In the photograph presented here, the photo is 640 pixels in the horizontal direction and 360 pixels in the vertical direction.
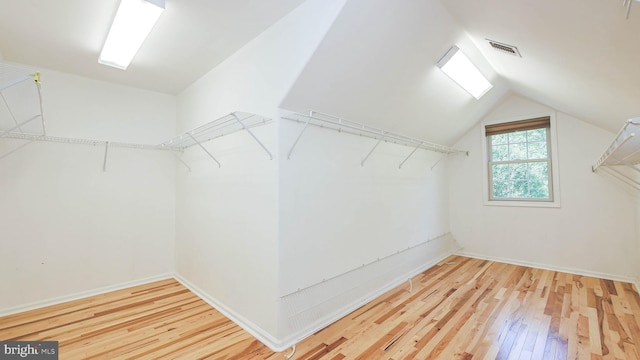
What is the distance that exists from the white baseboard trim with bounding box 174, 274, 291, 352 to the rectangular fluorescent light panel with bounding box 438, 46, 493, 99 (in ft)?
9.41

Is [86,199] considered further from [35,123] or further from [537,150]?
[537,150]

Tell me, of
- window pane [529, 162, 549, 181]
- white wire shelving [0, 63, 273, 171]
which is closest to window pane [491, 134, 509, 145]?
window pane [529, 162, 549, 181]

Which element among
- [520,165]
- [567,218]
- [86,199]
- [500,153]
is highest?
[500,153]

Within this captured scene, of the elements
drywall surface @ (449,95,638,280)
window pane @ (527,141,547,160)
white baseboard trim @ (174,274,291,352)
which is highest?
window pane @ (527,141,547,160)

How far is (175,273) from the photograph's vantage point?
3578 millimetres

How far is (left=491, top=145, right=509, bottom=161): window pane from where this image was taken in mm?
4254

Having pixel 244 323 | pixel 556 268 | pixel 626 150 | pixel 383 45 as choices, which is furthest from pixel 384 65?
pixel 556 268

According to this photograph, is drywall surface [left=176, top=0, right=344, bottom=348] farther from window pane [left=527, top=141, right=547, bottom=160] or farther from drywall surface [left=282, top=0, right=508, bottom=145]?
window pane [left=527, top=141, right=547, bottom=160]

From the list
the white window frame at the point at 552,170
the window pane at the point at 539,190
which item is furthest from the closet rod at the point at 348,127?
the window pane at the point at 539,190

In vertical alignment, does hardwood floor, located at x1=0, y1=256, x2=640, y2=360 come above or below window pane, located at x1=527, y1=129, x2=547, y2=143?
below

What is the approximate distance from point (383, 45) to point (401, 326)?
2.33m

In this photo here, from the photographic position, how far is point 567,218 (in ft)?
12.1

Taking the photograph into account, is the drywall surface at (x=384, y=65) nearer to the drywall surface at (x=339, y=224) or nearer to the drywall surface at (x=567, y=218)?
the drywall surface at (x=339, y=224)

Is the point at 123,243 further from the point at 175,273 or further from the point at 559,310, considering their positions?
the point at 559,310
